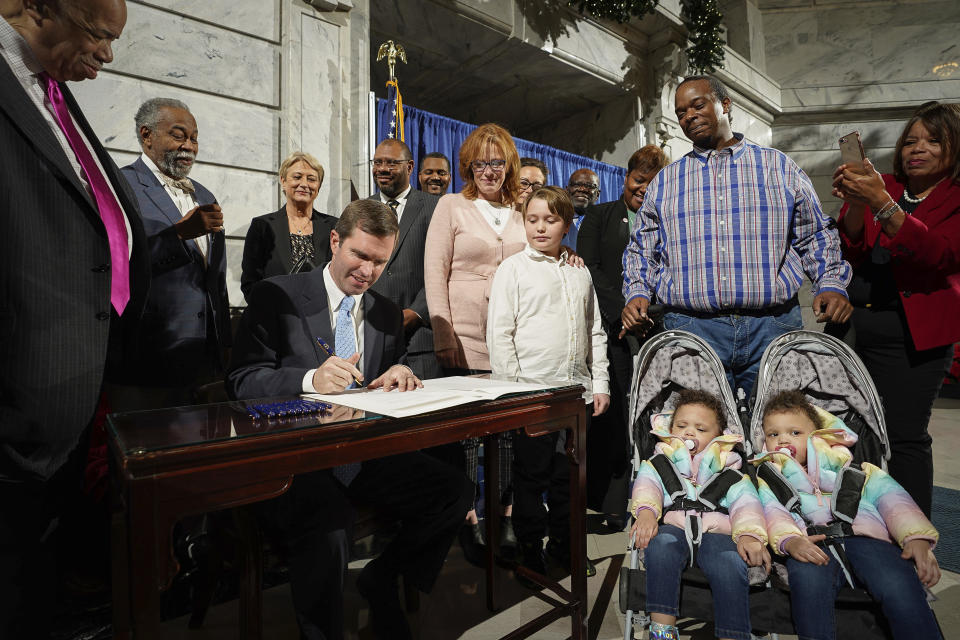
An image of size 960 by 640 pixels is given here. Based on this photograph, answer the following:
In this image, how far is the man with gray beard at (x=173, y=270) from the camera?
87.1 inches

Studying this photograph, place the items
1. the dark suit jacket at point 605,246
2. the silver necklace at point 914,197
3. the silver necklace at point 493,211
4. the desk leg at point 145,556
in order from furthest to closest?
the dark suit jacket at point 605,246 < the silver necklace at point 493,211 < the silver necklace at point 914,197 < the desk leg at point 145,556

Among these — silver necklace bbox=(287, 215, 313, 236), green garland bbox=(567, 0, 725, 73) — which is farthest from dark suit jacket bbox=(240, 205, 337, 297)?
green garland bbox=(567, 0, 725, 73)

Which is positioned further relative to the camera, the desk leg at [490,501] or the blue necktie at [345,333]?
the desk leg at [490,501]

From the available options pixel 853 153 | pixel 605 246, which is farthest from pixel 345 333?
pixel 853 153

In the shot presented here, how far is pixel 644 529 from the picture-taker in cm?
167

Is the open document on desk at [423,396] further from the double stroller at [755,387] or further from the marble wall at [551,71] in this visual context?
the marble wall at [551,71]

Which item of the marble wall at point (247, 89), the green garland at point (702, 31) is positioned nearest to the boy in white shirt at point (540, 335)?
the marble wall at point (247, 89)

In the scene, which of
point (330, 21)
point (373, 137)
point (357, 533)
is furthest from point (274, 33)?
point (357, 533)

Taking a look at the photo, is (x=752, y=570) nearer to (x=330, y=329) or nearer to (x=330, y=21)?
(x=330, y=329)

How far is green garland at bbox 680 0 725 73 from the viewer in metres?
6.76

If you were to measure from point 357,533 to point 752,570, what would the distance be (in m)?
1.27

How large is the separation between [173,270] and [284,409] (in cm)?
138

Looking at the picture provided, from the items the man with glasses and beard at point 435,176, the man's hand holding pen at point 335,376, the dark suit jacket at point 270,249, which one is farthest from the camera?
the man with glasses and beard at point 435,176

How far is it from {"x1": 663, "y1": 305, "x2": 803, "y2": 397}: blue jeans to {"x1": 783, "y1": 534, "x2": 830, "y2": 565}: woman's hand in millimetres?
757
